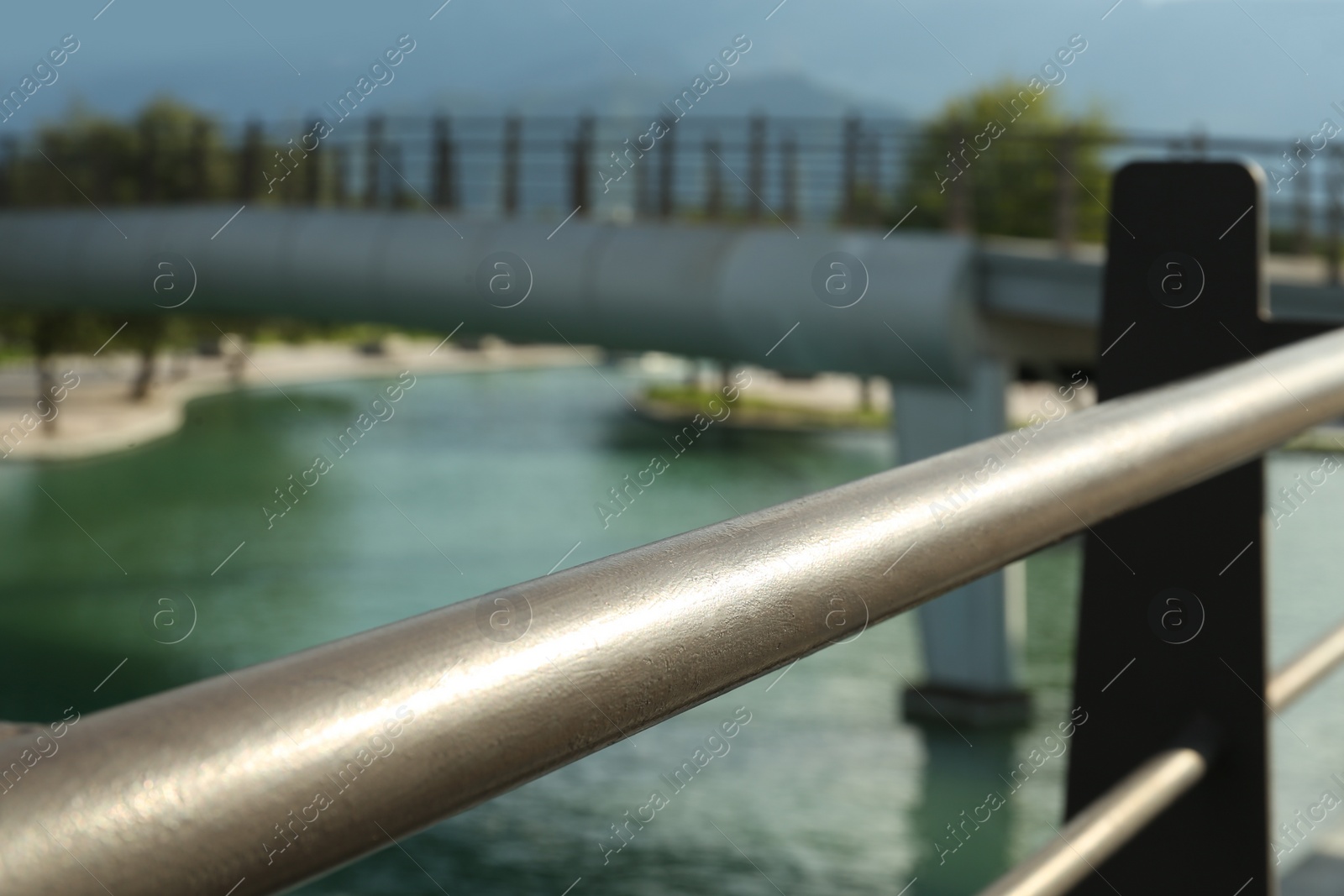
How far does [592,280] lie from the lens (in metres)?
14.8

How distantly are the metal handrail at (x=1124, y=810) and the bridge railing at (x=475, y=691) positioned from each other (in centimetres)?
31

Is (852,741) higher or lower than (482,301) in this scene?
lower

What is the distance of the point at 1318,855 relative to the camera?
1812mm

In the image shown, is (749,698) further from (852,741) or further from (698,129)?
(698,129)

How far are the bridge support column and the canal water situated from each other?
0.28 metres

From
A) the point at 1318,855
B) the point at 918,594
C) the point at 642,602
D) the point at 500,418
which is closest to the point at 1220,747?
the point at 1318,855

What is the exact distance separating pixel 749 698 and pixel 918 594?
1513 cm

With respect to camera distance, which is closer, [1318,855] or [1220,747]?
[1220,747]

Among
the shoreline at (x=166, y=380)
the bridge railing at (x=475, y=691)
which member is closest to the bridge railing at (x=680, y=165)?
the shoreline at (x=166, y=380)

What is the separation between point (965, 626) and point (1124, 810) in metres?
13.4

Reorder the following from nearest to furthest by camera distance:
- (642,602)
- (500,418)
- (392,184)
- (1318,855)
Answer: (642,602) → (1318,855) → (392,184) → (500,418)

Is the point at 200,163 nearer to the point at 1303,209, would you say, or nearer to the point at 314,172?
the point at 314,172

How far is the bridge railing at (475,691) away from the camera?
35cm

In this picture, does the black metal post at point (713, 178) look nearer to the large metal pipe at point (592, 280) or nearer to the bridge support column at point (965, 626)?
the large metal pipe at point (592, 280)
